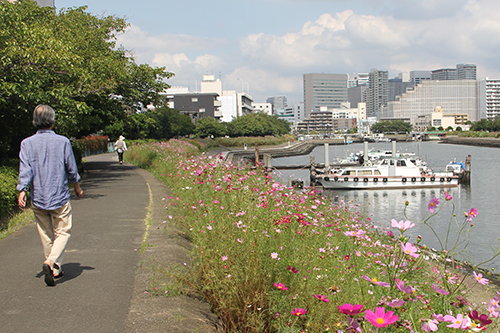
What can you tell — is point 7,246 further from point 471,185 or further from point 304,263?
point 471,185

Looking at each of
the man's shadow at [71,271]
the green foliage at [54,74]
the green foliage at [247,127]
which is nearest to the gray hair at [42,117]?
the man's shadow at [71,271]

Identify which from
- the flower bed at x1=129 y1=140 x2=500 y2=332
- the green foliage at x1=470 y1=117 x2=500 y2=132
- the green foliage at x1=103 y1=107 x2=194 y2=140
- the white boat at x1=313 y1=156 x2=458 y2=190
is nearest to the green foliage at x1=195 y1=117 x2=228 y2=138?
the green foliage at x1=103 y1=107 x2=194 y2=140

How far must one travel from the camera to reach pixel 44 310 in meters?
4.25

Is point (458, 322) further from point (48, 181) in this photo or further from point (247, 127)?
point (247, 127)

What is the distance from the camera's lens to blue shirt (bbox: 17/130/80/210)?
4945mm

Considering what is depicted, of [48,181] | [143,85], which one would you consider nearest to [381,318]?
[48,181]

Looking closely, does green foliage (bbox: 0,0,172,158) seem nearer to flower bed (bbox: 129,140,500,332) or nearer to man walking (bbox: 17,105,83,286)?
man walking (bbox: 17,105,83,286)

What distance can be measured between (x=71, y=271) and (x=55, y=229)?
68 centimetres

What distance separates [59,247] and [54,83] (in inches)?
402

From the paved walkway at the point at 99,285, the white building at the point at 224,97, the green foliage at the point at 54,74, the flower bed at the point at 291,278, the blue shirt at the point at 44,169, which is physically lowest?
the paved walkway at the point at 99,285

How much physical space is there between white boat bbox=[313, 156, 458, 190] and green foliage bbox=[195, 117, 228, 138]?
164 ft

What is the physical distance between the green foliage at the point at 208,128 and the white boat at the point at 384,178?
5011 cm

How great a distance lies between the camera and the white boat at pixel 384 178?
124 feet

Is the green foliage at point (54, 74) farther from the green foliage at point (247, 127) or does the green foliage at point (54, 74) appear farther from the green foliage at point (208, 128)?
the green foliage at point (247, 127)
